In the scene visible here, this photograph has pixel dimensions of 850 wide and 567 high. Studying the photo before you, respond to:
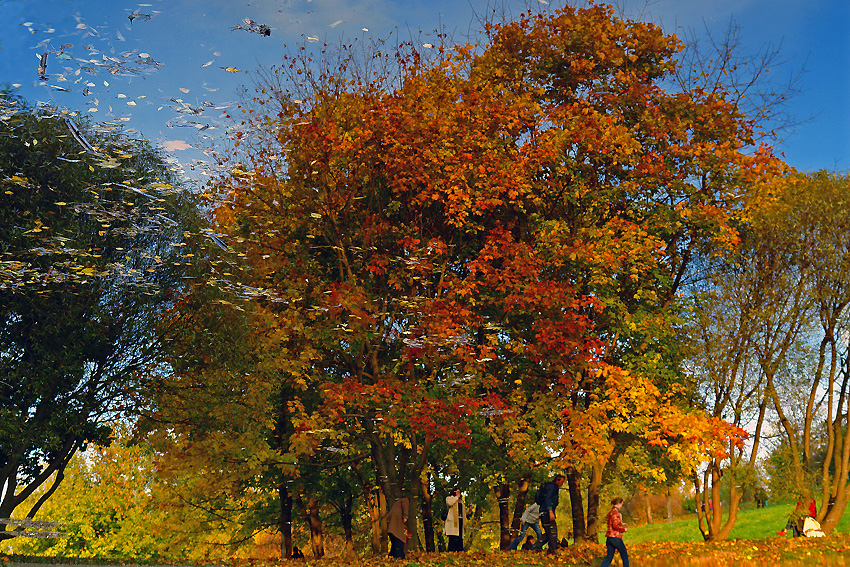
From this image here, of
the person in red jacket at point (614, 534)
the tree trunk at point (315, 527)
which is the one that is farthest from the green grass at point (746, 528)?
the person in red jacket at point (614, 534)

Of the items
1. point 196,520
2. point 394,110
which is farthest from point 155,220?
point 196,520

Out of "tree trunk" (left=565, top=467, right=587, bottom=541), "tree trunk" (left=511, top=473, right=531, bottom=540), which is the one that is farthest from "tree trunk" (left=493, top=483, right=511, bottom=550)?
"tree trunk" (left=565, top=467, right=587, bottom=541)

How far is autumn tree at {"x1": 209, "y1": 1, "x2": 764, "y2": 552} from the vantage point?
19203 millimetres

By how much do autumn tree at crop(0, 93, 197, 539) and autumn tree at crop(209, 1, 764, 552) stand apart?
342cm

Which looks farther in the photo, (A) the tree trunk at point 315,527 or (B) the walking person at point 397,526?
(A) the tree trunk at point 315,527

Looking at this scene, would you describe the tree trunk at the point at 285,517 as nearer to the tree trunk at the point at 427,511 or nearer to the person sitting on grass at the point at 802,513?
the tree trunk at the point at 427,511

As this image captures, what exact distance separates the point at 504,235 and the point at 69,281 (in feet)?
37.7

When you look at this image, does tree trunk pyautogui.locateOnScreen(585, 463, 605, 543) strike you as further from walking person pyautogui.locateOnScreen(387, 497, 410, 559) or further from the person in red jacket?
the person in red jacket

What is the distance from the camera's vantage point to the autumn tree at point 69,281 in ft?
51.8

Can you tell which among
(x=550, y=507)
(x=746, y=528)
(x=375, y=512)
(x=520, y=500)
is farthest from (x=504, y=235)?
(x=746, y=528)

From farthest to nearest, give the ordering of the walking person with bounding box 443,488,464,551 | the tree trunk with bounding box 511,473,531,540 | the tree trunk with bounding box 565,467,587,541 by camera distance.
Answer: the tree trunk with bounding box 511,473,531,540, the tree trunk with bounding box 565,467,587,541, the walking person with bounding box 443,488,464,551

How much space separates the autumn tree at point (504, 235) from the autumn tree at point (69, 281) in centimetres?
342

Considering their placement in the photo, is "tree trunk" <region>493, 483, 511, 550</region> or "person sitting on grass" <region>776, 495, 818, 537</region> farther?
"tree trunk" <region>493, 483, 511, 550</region>

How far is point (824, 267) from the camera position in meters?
20.8
